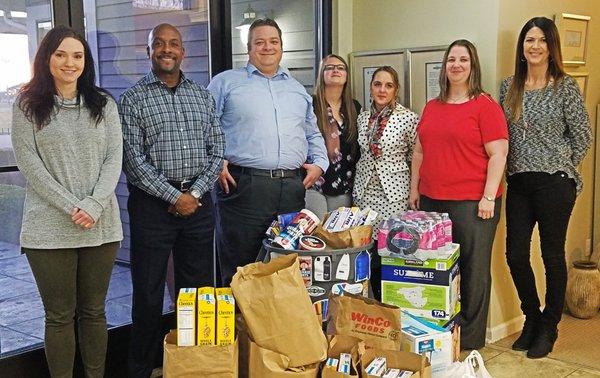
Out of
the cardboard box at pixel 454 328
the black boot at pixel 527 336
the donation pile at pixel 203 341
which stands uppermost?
the donation pile at pixel 203 341

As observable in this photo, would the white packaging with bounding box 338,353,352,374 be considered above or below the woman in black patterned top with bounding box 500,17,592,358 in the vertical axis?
below

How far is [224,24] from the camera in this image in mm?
3332

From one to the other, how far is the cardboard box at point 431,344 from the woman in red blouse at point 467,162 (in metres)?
0.69

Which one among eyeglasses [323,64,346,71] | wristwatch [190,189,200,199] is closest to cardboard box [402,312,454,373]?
wristwatch [190,189,200,199]

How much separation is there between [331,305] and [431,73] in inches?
60.7

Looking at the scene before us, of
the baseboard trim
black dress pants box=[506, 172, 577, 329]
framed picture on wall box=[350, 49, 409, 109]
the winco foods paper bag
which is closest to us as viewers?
the winco foods paper bag

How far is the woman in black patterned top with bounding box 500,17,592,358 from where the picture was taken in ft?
10.1

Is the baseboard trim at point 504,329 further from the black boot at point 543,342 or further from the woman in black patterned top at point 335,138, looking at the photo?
the woman in black patterned top at point 335,138

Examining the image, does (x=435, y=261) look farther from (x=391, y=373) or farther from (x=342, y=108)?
(x=342, y=108)

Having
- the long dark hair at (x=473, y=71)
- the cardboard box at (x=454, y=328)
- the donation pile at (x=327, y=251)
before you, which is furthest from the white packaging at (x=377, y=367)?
the long dark hair at (x=473, y=71)

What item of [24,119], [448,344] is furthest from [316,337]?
[24,119]

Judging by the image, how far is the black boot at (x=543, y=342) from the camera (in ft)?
10.6

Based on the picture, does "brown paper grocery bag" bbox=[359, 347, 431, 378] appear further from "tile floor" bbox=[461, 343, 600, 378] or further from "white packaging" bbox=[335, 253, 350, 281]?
"tile floor" bbox=[461, 343, 600, 378]

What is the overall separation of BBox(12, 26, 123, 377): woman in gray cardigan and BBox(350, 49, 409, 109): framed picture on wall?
5.63 ft
